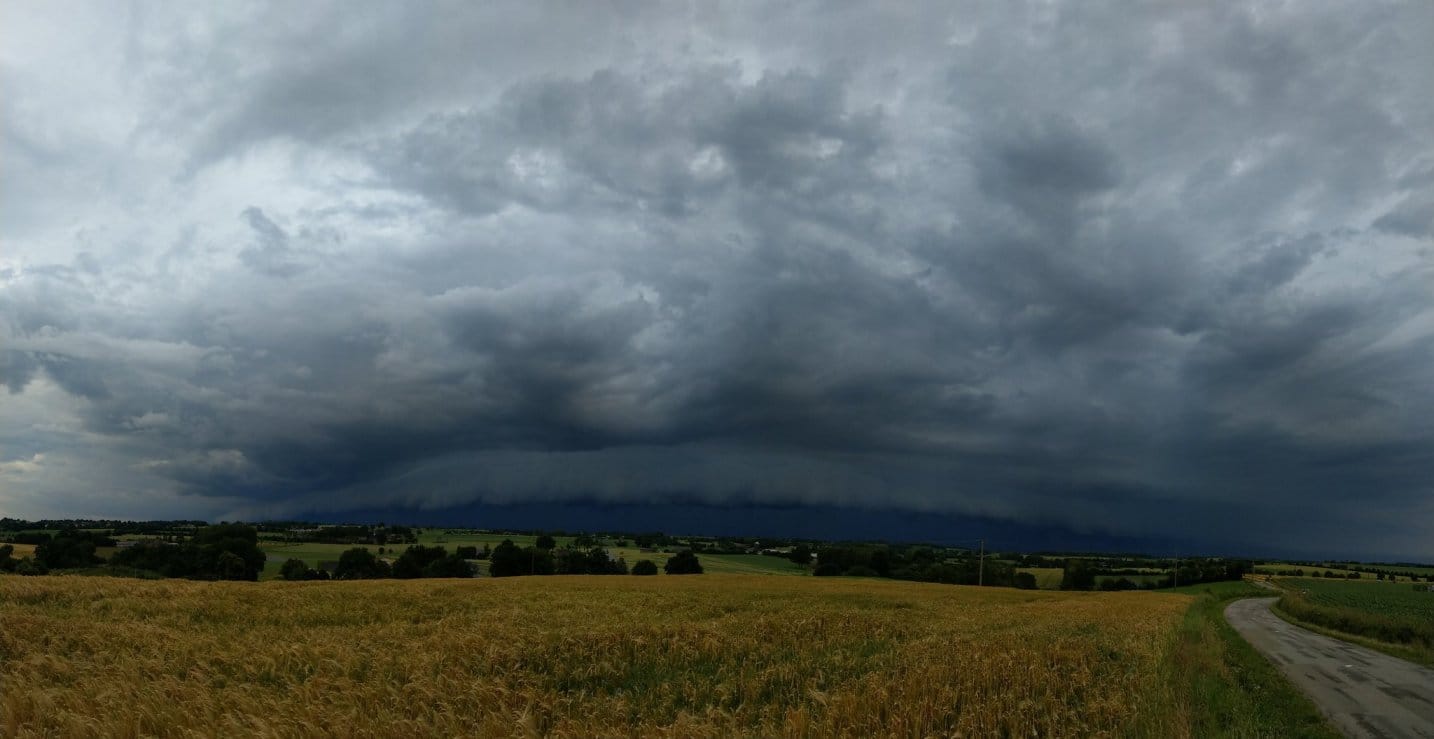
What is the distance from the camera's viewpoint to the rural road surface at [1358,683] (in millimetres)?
18997

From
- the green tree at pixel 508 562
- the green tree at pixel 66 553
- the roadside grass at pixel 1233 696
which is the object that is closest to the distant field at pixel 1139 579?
the green tree at pixel 508 562

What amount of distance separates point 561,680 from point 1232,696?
1820cm

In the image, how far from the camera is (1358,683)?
26.5 metres

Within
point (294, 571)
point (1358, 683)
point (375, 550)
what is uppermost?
point (1358, 683)

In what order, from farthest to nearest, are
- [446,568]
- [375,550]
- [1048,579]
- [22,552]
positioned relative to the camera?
[1048,579]
[375,550]
[446,568]
[22,552]

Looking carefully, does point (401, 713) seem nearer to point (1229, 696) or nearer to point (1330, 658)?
point (1229, 696)

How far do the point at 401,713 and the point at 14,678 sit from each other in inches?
258

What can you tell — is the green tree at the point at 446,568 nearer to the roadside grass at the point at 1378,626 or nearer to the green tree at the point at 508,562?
the green tree at the point at 508,562

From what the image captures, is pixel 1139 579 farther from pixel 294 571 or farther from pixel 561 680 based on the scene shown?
pixel 561 680

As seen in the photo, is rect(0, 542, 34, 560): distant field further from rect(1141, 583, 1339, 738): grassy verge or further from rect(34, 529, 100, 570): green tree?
rect(1141, 583, 1339, 738): grassy verge

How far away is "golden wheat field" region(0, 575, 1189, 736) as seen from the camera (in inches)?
375

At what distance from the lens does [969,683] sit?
12.4 metres

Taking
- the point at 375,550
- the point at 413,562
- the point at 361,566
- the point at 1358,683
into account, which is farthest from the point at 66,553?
the point at 1358,683

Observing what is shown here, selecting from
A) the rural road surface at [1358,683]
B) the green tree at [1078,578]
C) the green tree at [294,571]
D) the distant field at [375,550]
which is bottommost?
the green tree at [1078,578]
